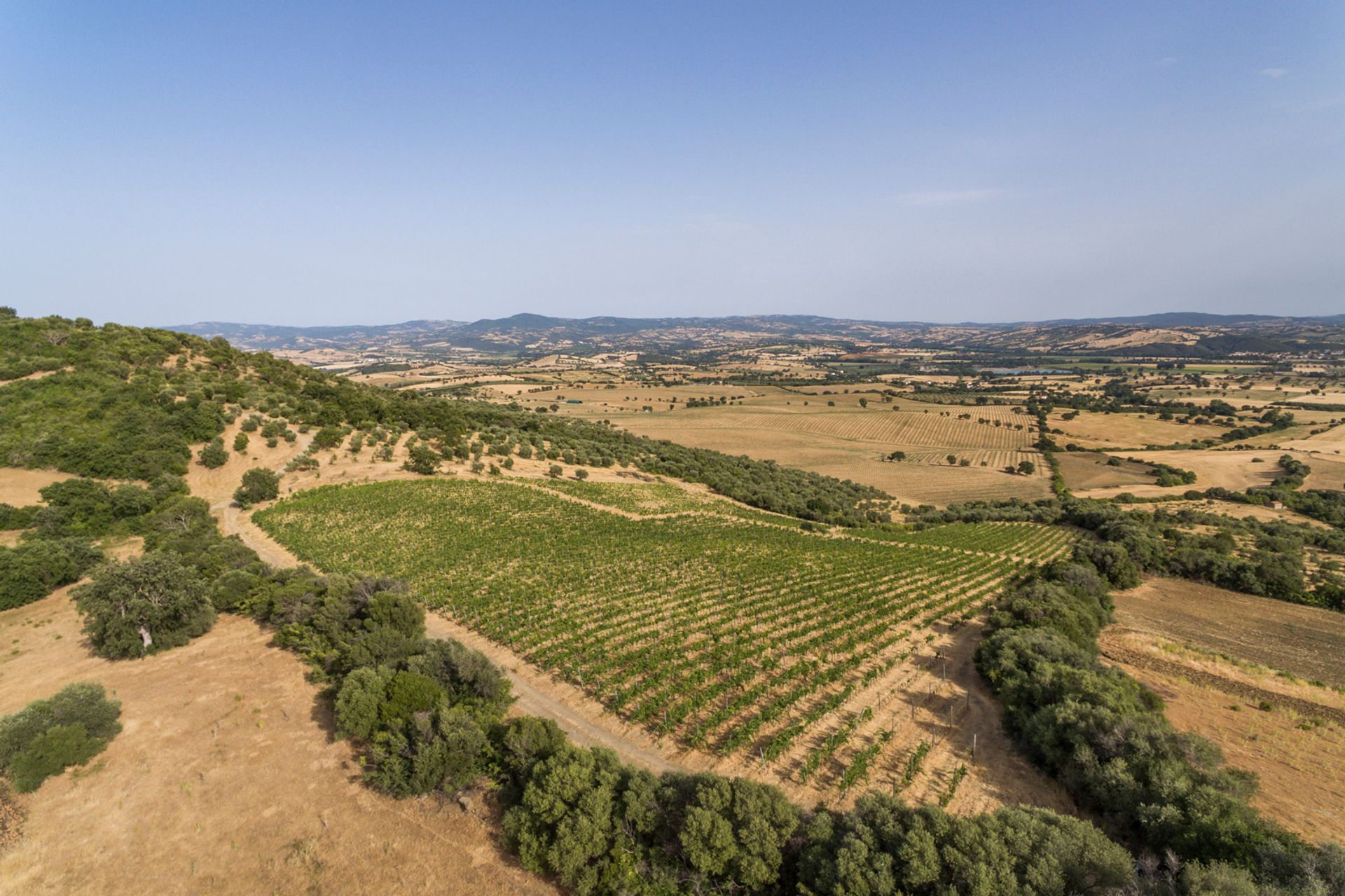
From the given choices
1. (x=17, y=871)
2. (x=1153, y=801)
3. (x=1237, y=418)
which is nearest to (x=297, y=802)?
(x=17, y=871)

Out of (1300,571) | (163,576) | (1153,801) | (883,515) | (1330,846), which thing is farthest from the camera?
(883,515)

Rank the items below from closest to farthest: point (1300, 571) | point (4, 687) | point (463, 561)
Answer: point (4, 687) → point (463, 561) → point (1300, 571)

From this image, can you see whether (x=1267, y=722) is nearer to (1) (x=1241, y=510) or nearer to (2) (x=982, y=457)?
(1) (x=1241, y=510)

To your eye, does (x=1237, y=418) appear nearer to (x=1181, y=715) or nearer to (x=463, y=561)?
(x=1181, y=715)

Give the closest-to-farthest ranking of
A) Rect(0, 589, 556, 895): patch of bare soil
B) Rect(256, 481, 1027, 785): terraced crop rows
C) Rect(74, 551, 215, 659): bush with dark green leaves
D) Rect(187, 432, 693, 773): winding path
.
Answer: Rect(0, 589, 556, 895): patch of bare soil → Rect(187, 432, 693, 773): winding path → Rect(256, 481, 1027, 785): terraced crop rows → Rect(74, 551, 215, 659): bush with dark green leaves

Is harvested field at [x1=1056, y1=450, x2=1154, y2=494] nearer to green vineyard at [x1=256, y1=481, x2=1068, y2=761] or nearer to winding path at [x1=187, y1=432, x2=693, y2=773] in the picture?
green vineyard at [x1=256, y1=481, x2=1068, y2=761]

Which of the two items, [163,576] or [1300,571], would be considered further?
[1300,571]

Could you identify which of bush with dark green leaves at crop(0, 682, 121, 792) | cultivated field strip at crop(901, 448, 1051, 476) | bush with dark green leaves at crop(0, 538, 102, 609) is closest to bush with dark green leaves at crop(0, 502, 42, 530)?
bush with dark green leaves at crop(0, 538, 102, 609)

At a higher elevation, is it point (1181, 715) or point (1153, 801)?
point (1153, 801)
